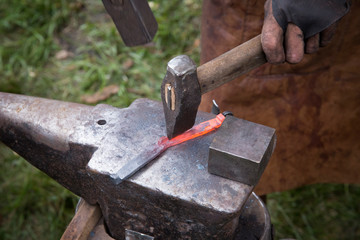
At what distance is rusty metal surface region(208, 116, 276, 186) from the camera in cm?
116

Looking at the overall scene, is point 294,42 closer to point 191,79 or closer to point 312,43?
point 312,43

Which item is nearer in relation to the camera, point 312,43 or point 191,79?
point 191,79

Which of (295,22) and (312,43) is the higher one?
(295,22)

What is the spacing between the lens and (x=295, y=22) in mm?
1408

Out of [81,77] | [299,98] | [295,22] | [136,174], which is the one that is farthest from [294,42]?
[81,77]

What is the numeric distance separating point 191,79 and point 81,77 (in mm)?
2520

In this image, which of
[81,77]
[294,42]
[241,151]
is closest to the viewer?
[241,151]

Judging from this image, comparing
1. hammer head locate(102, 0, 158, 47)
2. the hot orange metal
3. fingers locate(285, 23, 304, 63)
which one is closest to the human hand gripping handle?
fingers locate(285, 23, 304, 63)

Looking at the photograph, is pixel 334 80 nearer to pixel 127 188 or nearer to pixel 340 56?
pixel 340 56

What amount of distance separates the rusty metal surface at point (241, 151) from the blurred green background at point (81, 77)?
5.26 feet

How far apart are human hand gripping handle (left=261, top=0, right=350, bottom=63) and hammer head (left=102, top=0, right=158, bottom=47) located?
476 mm

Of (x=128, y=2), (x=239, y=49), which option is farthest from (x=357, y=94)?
(x=128, y=2)

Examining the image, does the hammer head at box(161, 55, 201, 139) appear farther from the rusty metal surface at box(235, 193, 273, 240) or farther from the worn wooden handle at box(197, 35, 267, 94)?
the rusty metal surface at box(235, 193, 273, 240)

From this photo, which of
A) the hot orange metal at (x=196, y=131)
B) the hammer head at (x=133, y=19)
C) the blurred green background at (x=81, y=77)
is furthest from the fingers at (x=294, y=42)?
the blurred green background at (x=81, y=77)
